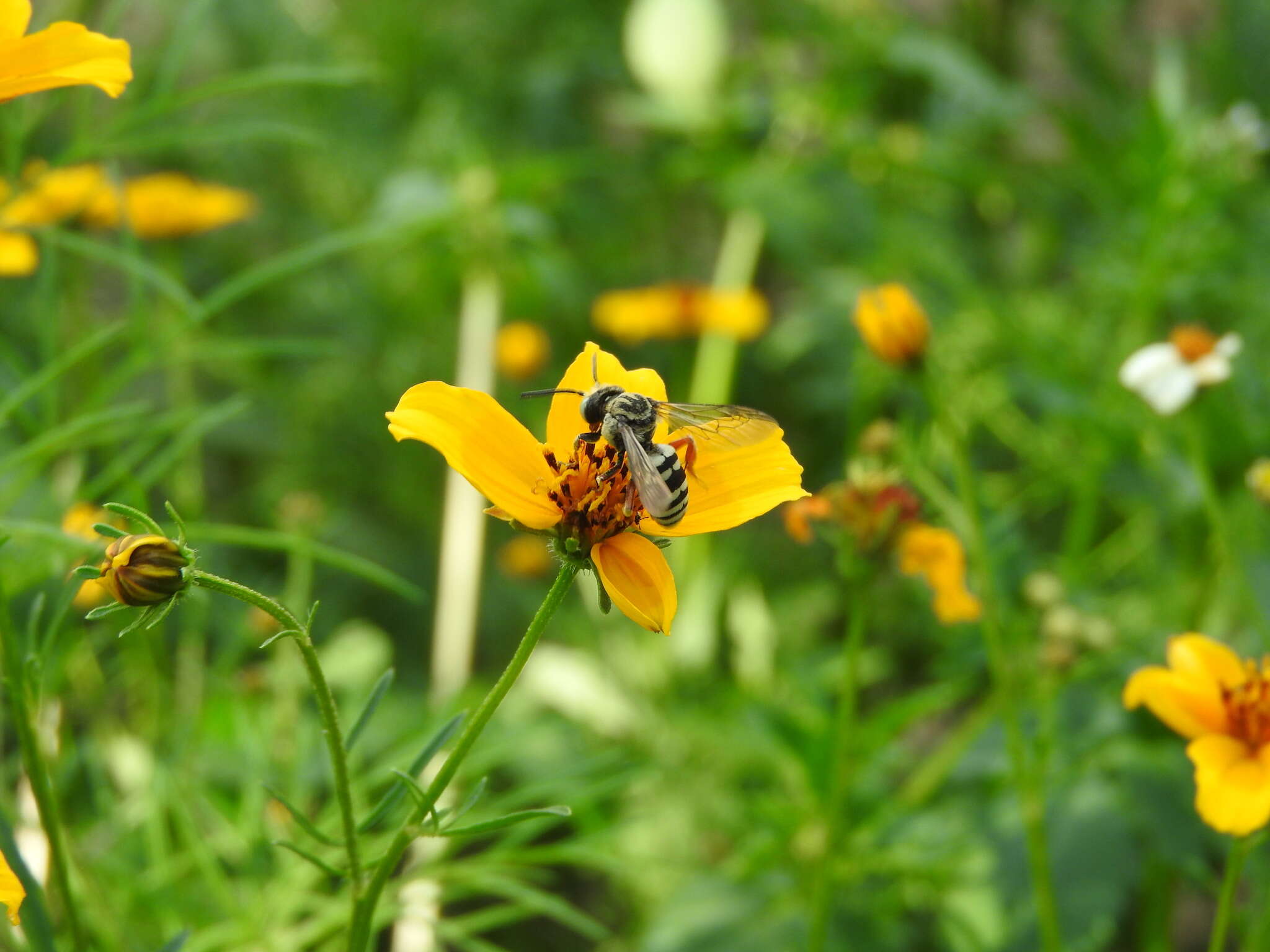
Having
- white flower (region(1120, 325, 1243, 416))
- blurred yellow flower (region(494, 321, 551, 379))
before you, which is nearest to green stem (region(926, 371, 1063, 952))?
white flower (region(1120, 325, 1243, 416))

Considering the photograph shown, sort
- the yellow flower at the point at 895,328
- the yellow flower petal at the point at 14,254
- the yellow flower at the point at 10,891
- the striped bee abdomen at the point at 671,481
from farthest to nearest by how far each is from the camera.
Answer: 1. the yellow flower at the point at 895,328
2. the yellow flower petal at the point at 14,254
3. the striped bee abdomen at the point at 671,481
4. the yellow flower at the point at 10,891

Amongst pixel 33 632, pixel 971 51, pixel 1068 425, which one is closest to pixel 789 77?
pixel 971 51

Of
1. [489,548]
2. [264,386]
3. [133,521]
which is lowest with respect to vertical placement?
[133,521]

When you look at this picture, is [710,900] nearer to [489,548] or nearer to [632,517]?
[632,517]

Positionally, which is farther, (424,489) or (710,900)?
(424,489)

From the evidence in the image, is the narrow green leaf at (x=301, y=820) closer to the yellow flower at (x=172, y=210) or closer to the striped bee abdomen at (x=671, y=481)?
the striped bee abdomen at (x=671, y=481)

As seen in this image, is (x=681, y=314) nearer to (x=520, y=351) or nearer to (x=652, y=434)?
(x=520, y=351)

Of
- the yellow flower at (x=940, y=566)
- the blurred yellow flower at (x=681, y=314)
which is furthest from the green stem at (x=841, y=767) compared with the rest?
the blurred yellow flower at (x=681, y=314)

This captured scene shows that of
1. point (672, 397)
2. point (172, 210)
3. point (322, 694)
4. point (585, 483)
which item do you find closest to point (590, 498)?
point (585, 483)
